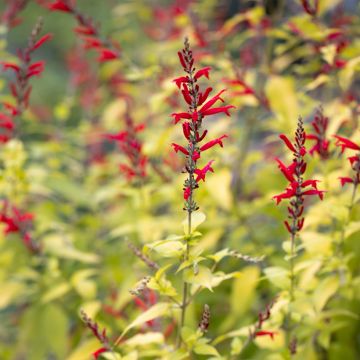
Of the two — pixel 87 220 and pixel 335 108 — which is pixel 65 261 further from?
pixel 335 108

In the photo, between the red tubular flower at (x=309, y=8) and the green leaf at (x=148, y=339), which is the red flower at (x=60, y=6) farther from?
the green leaf at (x=148, y=339)

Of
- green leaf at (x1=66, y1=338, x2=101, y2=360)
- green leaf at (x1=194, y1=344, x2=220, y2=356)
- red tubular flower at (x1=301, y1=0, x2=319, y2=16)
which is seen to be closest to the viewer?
green leaf at (x1=194, y1=344, x2=220, y2=356)

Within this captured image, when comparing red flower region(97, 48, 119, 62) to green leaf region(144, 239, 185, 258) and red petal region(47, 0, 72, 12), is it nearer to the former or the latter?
red petal region(47, 0, 72, 12)

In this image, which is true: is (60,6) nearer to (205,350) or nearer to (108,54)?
(108,54)

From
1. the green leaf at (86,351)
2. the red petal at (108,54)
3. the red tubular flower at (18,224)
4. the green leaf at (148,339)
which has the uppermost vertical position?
the red petal at (108,54)

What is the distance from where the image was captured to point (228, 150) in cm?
274

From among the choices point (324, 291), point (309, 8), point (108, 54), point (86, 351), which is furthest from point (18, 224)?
point (309, 8)

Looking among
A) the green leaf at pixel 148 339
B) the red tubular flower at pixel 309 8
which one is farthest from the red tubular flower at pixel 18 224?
the red tubular flower at pixel 309 8

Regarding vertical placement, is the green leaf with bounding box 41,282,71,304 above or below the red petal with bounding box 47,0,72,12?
below

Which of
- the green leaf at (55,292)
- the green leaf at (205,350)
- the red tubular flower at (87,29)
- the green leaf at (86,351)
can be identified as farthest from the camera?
the green leaf at (55,292)

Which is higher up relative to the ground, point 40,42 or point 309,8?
point 309,8

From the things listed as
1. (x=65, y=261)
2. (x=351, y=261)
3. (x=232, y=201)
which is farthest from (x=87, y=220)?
(x=351, y=261)

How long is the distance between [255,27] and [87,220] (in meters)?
1.29

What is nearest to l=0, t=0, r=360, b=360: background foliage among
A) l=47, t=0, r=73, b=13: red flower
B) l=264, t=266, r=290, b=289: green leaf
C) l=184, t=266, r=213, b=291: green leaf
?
l=264, t=266, r=290, b=289: green leaf
